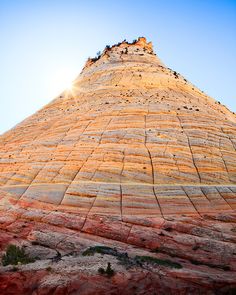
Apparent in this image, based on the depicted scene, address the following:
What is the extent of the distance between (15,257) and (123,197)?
6.83m

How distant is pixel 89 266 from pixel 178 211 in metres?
6.65

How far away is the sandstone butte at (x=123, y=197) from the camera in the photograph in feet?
42.0

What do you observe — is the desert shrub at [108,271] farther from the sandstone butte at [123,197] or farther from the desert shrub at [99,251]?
the desert shrub at [99,251]

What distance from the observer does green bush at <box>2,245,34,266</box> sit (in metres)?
14.2

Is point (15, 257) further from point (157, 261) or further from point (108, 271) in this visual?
point (157, 261)

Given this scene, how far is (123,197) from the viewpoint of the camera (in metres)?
19.3

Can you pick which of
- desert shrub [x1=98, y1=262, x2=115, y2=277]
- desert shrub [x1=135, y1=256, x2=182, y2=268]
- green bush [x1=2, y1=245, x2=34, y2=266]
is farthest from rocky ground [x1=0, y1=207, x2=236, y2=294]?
green bush [x1=2, y1=245, x2=34, y2=266]

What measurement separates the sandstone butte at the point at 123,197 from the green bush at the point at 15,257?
503 mm

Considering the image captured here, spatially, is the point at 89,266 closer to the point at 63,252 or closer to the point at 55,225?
the point at 63,252

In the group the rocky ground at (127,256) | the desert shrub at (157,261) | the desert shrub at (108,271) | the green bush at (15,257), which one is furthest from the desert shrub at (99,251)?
the green bush at (15,257)

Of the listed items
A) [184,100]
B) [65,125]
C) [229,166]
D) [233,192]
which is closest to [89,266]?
[233,192]

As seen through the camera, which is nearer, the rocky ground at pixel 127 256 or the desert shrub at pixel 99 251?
the rocky ground at pixel 127 256

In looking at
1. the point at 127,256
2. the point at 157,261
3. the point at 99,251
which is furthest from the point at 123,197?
the point at 157,261

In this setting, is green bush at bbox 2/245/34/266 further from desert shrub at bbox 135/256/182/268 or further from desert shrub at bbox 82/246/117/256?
desert shrub at bbox 135/256/182/268
